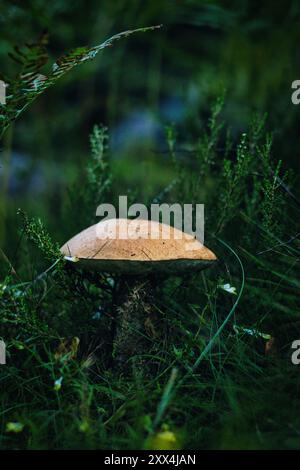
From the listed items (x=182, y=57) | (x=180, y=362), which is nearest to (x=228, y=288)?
(x=180, y=362)

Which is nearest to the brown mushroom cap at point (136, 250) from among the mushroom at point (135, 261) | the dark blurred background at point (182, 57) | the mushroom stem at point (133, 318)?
the mushroom at point (135, 261)

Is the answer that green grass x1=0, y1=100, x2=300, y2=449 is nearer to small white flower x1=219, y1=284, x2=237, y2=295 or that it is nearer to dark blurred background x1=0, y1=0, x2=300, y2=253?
small white flower x1=219, y1=284, x2=237, y2=295

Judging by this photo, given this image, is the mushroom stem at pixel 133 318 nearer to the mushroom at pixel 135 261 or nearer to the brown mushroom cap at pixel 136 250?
the mushroom at pixel 135 261

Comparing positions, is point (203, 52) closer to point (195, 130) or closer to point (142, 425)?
Answer: point (195, 130)

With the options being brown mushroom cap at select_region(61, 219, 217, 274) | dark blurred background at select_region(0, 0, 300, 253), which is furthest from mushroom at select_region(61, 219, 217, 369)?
dark blurred background at select_region(0, 0, 300, 253)

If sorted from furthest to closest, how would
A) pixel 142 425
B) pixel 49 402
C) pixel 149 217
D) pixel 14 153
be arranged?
pixel 14 153 < pixel 149 217 < pixel 49 402 < pixel 142 425

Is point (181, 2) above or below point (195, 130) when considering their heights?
above

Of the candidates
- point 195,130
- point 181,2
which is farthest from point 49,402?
point 181,2
